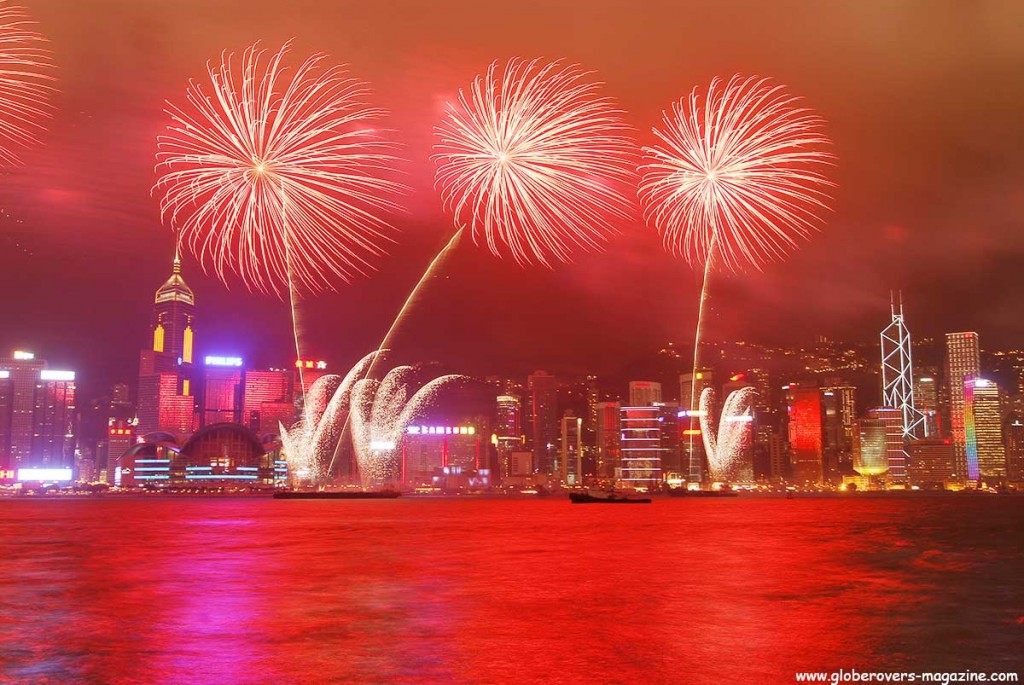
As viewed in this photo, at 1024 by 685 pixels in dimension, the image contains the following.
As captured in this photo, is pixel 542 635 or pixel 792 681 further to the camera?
pixel 542 635

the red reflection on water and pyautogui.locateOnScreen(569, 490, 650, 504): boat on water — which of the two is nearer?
the red reflection on water

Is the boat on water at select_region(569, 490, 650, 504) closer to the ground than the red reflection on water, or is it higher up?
closer to the ground

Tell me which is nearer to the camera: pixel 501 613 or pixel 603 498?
pixel 501 613

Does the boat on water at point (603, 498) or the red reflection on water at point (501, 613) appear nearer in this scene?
the red reflection on water at point (501, 613)

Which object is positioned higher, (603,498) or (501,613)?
(501,613)

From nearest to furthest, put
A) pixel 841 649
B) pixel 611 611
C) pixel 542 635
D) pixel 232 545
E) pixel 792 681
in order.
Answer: pixel 792 681 < pixel 841 649 < pixel 542 635 < pixel 611 611 < pixel 232 545

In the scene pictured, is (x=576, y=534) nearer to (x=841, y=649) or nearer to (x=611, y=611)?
(x=611, y=611)

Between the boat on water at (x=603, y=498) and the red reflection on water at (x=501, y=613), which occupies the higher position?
the red reflection on water at (x=501, y=613)

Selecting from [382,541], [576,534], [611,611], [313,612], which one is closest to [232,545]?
[382,541]
